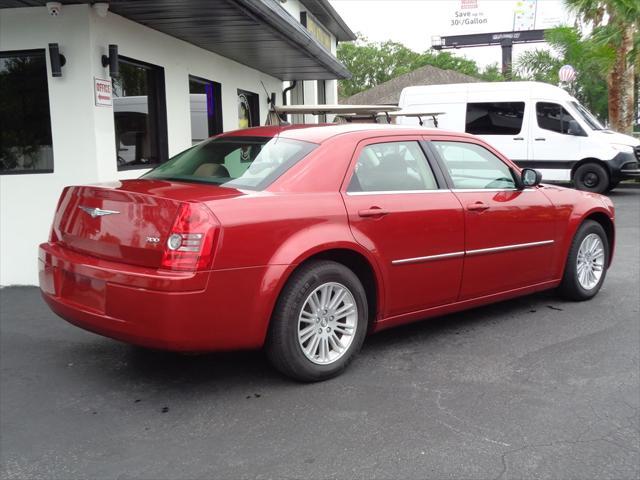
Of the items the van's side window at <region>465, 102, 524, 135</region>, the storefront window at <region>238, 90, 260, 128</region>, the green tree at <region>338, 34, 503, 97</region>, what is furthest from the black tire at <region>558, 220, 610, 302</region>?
the green tree at <region>338, 34, 503, 97</region>

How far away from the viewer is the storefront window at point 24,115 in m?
6.95

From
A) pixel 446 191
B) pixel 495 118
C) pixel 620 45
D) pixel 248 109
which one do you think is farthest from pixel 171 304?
pixel 620 45

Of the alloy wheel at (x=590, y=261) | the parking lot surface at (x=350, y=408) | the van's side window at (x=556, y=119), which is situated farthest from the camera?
the van's side window at (x=556, y=119)

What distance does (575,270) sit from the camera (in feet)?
19.4

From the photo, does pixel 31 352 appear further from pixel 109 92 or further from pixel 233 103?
pixel 233 103

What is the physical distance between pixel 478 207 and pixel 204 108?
6123 millimetres

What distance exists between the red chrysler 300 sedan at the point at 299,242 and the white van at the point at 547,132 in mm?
10066

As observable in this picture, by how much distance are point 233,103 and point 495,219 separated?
6.81 m

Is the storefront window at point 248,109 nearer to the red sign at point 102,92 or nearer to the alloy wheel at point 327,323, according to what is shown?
the red sign at point 102,92

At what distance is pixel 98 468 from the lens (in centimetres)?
310

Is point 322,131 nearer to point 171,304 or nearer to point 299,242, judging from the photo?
point 299,242

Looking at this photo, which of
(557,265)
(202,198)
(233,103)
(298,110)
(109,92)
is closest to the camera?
(202,198)

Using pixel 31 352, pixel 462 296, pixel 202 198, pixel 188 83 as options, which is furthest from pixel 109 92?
pixel 462 296

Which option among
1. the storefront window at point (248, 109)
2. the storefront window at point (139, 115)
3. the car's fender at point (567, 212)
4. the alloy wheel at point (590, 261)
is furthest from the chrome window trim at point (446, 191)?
the storefront window at point (248, 109)
